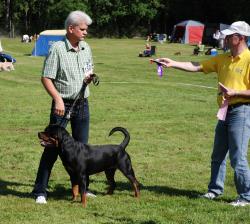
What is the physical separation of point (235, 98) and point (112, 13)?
204ft

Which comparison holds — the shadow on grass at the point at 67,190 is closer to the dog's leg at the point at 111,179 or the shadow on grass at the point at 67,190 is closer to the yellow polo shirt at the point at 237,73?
the dog's leg at the point at 111,179

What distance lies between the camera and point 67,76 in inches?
214

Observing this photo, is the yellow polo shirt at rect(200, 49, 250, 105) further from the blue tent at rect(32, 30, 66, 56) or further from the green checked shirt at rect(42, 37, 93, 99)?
the blue tent at rect(32, 30, 66, 56)

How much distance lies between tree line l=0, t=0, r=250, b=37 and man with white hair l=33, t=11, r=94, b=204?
57296mm

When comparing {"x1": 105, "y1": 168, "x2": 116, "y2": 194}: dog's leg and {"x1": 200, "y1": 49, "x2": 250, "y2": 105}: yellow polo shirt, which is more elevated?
{"x1": 200, "y1": 49, "x2": 250, "y2": 105}: yellow polo shirt

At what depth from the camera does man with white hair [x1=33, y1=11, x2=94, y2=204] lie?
17.5 feet

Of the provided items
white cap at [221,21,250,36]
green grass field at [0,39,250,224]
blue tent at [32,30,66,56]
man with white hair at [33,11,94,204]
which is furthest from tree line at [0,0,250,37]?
white cap at [221,21,250,36]

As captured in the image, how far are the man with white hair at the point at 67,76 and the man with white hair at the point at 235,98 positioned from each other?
0.91 m

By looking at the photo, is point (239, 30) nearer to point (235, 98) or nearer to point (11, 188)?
point (235, 98)

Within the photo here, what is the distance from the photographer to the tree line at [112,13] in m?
63.0

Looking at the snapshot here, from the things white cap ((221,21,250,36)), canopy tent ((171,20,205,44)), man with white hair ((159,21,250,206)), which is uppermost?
white cap ((221,21,250,36))

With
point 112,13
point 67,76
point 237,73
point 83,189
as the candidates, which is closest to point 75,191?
point 83,189

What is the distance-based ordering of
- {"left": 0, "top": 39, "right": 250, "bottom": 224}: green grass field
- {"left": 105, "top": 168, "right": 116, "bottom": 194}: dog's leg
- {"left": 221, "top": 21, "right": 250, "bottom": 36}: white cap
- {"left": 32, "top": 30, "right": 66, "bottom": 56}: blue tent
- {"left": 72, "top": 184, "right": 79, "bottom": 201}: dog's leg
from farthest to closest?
{"left": 32, "top": 30, "right": 66, "bottom": 56}: blue tent
{"left": 105, "top": 168, "right": 116, "bottom": 194}: dog's leg
{"left": 72, "top": 184, "right": 79, "bottom": 201}: dog's leg
{"left": 0, "top": 39, "right": 250, "bottom": 224}: green grass field
{"left": 221, "top": 21, "right": 250, "bottom": 36}: white cap

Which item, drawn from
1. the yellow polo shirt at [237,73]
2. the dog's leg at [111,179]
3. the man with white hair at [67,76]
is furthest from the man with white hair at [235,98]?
the dog's leg at [111,179]
